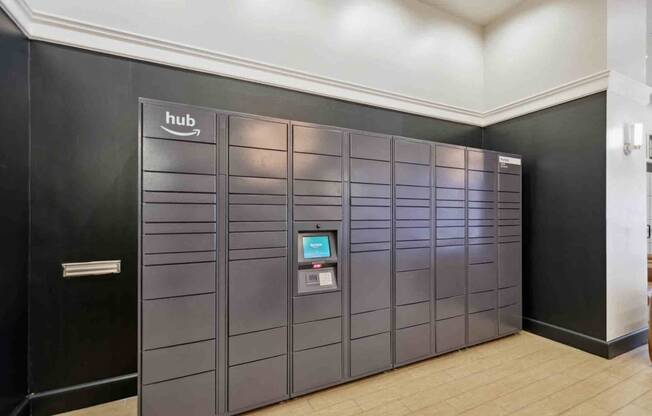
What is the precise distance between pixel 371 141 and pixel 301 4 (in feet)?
4.96

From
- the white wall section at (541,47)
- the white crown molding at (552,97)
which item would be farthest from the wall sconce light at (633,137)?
the white wall section at (541,47)

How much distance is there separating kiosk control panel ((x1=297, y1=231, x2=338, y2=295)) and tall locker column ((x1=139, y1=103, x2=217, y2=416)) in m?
0.60

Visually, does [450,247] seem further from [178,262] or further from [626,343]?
[178,262]

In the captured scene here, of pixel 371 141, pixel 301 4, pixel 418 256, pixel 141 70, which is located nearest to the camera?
pixel 141 70

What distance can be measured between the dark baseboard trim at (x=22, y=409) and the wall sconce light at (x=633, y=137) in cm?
508

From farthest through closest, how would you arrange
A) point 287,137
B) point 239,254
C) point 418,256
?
1. point 418,256
2. point 287,137
3. point 239,254

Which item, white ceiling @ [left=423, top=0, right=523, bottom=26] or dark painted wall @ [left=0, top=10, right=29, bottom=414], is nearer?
dark painted wall @ [left=0, top=10, right=29, bottom=414]

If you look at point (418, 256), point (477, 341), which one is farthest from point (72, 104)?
point (477, 341)

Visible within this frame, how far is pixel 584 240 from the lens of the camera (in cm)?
286

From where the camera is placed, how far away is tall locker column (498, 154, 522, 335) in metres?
3.04

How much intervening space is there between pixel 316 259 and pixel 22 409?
6.57ft

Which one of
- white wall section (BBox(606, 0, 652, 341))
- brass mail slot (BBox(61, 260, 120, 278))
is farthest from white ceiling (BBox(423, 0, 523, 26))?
brass mail slot (BBox(61, 260, 120, 278))

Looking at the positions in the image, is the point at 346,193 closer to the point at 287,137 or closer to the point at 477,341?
the point at 287,137

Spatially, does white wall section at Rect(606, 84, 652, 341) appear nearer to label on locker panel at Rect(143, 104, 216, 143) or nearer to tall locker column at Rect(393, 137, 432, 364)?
tall locker column at Rect(393, 137, 432, 364)
